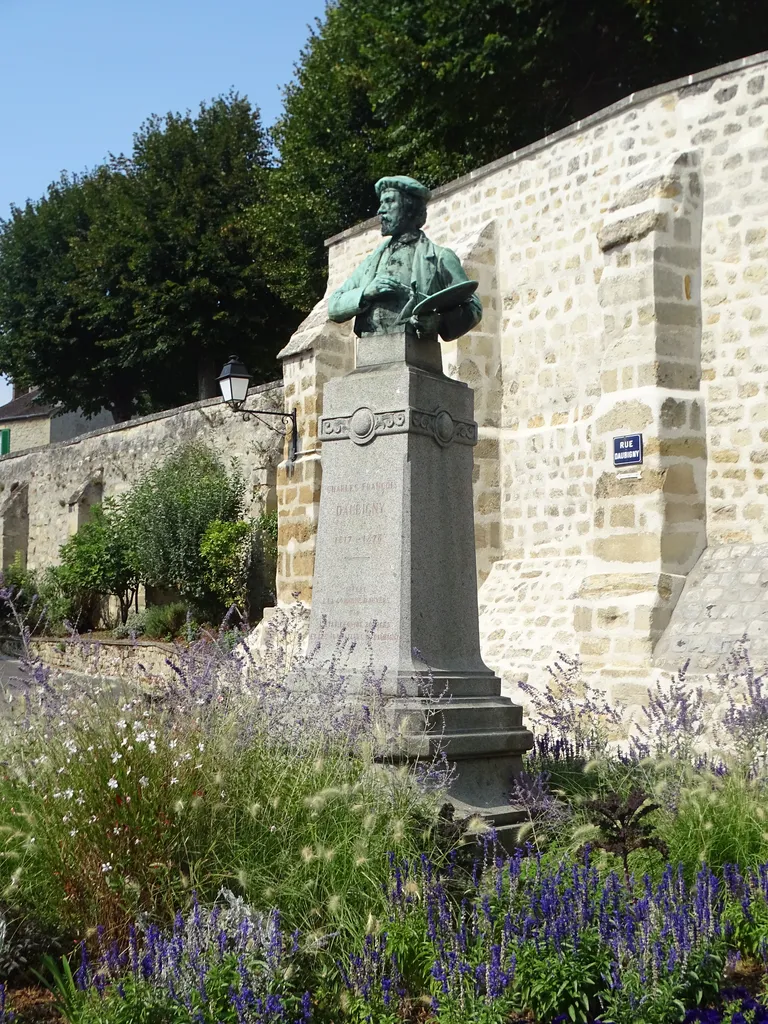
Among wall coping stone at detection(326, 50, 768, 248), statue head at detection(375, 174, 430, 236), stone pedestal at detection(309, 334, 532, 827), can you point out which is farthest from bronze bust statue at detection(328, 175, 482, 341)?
wall coping stone at detection(326, 50, 768, 248)

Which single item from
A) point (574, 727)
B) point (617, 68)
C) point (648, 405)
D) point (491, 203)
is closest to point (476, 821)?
point (574, 727)

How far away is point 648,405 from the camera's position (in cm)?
902

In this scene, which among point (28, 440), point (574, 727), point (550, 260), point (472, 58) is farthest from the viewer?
point (28, 440)

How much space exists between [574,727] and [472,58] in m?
12.0

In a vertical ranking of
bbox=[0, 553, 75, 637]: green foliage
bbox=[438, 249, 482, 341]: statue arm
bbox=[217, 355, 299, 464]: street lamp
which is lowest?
bbox=[0, 553, 75, 637]: green foliage

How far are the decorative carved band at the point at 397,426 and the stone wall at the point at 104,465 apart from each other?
31.9 feet

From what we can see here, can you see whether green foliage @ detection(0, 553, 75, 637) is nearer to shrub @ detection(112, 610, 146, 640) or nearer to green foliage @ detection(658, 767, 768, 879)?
shrub @ detection(112, 610, 146, 640)

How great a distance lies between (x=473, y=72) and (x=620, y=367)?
8357 millimetres

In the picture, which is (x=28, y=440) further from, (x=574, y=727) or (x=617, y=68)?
(x=574, y=727)

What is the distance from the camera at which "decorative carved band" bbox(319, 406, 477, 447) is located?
18.3ft

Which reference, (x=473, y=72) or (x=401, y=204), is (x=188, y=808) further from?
(x=473, y=72)

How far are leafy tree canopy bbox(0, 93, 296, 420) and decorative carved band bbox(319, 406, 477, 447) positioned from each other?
56.2 feet

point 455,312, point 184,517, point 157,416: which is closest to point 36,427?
point 157,416

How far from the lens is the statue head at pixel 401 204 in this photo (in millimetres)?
6168
